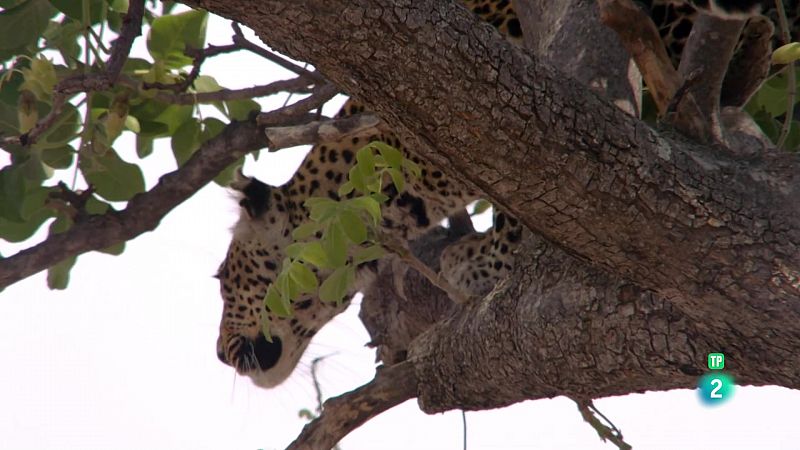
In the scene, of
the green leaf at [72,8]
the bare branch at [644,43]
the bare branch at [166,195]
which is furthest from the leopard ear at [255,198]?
the bare branch at [644,43]

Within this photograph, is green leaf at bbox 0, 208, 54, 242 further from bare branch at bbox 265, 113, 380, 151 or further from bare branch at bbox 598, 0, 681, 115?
bare branch at bbox 598, 0, 681, 115

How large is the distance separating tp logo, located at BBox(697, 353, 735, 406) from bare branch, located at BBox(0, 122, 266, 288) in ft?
6.87

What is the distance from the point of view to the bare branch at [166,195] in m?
4.00

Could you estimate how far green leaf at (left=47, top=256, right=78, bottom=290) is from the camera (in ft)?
14.4

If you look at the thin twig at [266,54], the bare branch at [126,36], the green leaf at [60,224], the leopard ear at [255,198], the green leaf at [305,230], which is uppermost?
the leopard ear at [255,198]

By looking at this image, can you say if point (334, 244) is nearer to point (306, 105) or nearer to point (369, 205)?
point (369, 205)

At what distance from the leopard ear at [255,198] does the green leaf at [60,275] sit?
3.58 ft

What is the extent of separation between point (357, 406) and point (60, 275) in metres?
1.59

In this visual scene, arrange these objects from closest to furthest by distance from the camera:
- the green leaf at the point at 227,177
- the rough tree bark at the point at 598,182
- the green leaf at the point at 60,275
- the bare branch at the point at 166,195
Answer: the rough tree bark at the point at 598,182 → the bare branch at the point at 166,195 → the green leaf at the point at 60,275 → the green leaf at the point at 227,177

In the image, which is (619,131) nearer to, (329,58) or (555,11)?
(329,58)

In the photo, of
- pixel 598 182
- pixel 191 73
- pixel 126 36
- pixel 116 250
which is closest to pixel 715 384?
pixel 598 182

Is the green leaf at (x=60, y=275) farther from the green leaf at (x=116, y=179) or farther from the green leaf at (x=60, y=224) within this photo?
the green leaf at (x=116, y=179)

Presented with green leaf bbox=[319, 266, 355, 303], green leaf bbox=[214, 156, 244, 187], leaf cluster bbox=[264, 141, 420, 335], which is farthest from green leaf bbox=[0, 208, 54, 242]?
leaf cluster bbox=[264, 141, 420, 335]

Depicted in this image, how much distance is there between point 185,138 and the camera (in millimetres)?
4234
